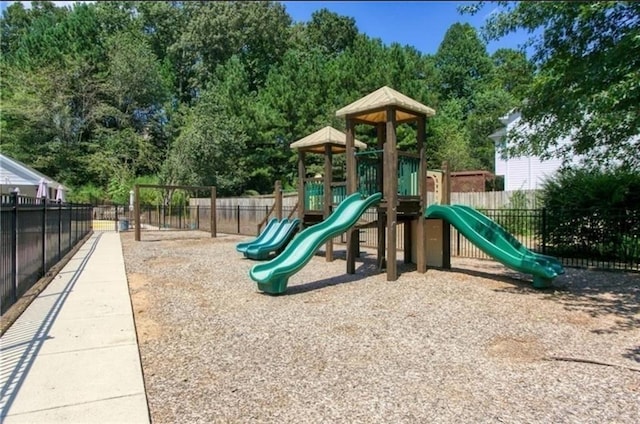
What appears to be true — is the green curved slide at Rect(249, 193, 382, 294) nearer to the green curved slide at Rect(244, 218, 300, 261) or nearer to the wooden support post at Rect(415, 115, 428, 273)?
the wooden support post at Rect(415, 115, 428, 273)

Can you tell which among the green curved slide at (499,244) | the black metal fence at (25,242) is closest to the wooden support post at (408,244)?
the green curved slide at (499,244)

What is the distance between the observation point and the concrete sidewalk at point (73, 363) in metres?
2.96

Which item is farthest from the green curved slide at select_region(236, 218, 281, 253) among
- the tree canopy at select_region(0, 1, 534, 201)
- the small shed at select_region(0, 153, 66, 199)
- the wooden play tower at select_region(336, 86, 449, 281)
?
the small shed at select_region(0, 153, 66, 199)

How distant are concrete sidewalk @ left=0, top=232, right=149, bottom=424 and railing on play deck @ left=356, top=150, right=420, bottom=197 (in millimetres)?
5202

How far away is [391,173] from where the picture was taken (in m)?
7.95

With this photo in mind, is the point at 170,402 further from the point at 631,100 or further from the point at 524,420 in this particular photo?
the point at 631,100

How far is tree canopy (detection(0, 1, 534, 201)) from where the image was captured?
27406 millimetres

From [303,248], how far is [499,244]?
12.0ft

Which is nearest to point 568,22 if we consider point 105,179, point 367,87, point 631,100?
point 631,100

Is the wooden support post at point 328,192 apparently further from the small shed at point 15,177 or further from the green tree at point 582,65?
the small shed at point 15,177

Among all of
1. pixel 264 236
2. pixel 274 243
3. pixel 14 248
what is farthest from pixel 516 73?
pixel 14 248

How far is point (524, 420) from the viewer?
2.87 m

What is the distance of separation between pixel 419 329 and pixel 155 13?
5283 centimetres

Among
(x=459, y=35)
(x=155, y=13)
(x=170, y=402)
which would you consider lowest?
(x=170, y=402)
